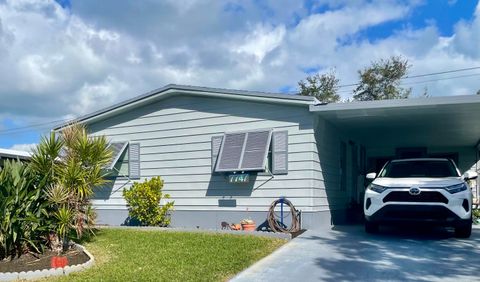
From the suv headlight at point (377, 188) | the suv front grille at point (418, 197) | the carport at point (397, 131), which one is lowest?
the suv front grille at point (418, 197)

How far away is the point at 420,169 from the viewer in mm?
9156

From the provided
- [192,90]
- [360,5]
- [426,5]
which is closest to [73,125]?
[192,90]

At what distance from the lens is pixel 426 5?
12.1 meters

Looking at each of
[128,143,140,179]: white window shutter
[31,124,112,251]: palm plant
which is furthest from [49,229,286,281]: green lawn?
[128,143,140,179]: white window shutter

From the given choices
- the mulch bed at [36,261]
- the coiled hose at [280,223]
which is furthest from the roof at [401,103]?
the mulch bed at [36,261]

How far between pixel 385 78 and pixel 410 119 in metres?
20.9

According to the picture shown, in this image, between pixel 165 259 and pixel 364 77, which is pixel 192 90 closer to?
pixel 165 259

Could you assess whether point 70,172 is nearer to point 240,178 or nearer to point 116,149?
point 240,178

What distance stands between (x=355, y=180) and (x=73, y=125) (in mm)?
8719

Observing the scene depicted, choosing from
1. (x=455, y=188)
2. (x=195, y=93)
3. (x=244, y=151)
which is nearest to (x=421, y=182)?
(x=455, y=188)

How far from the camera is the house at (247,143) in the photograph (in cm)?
951

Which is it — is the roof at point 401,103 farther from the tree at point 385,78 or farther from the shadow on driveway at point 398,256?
the tree at point 385,78

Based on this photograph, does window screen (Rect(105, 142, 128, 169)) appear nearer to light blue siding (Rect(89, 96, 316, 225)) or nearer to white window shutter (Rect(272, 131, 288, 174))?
light blue siding (Rect(89, 96, 316, 225))

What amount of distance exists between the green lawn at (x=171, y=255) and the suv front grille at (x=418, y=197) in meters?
2.18
